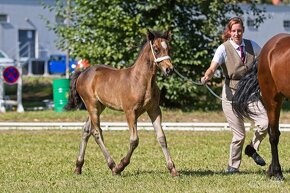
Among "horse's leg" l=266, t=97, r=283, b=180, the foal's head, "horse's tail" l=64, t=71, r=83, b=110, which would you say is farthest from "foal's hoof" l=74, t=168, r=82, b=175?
"horse's leg" l=266, t=97, r=283, b=180

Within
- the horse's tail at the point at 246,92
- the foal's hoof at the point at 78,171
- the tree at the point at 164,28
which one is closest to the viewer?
the horse's tail at the point at 246,92

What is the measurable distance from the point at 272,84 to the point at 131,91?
1.80 meters

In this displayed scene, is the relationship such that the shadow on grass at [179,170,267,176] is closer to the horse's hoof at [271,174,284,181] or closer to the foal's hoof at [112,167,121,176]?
the horse's hoof at [271,174,284,181]

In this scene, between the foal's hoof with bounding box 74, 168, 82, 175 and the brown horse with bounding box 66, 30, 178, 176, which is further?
the foal's hoof with bounding box 74, 168, 82, 175

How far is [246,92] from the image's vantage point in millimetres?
10367

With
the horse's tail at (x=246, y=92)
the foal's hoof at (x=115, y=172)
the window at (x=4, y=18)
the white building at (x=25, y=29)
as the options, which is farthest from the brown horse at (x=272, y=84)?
the window at (x=4, y=18)

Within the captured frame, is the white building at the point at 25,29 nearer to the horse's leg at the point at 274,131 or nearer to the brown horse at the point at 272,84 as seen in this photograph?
the brown horse at the point at 272,84

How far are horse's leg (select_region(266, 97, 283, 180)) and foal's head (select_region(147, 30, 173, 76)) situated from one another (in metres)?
1.48

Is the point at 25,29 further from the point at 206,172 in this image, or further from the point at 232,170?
the point at 232,170

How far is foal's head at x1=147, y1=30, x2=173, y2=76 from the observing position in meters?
9.66

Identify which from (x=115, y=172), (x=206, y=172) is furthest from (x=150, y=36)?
(x=206, y=172)

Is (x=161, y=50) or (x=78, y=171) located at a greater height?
(x=161, y=50)

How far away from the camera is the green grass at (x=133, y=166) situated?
31.0ft

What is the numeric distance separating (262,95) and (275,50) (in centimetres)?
65
